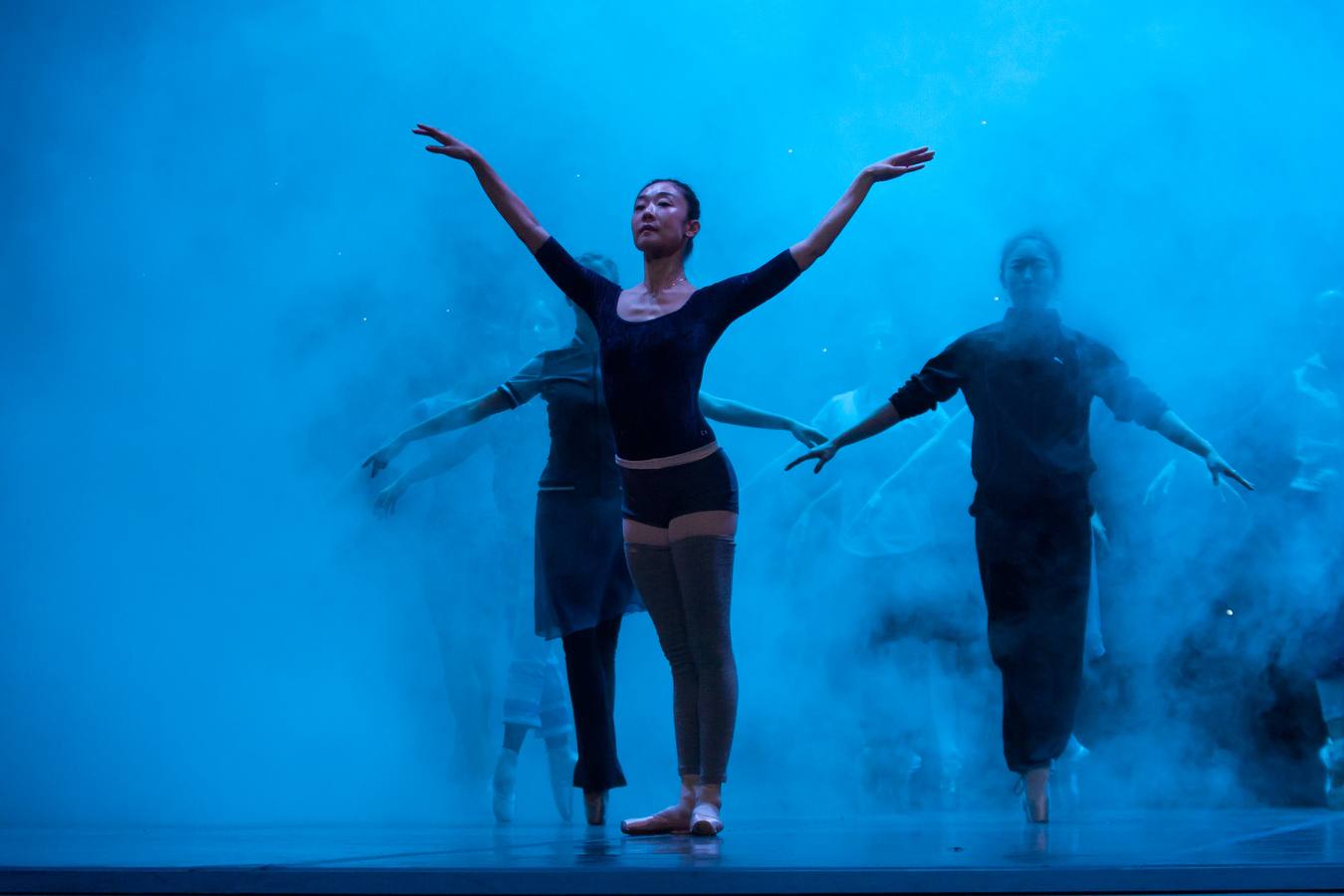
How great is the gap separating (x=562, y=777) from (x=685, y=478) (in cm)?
162

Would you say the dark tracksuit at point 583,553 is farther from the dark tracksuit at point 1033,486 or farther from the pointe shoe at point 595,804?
the dark tracksuit at point 1033,486

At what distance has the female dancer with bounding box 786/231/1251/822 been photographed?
3.04 m

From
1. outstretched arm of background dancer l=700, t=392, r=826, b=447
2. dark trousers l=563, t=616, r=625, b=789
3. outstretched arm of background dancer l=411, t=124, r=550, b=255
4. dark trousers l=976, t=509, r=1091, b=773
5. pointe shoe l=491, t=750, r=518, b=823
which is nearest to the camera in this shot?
outstretched arm of background dancer l=411, t=124, r=550, b=255

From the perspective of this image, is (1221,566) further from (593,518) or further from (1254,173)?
(593,518)

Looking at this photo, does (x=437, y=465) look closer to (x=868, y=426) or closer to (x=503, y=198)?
(x=868, y=426)

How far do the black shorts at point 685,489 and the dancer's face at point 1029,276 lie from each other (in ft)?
4.17

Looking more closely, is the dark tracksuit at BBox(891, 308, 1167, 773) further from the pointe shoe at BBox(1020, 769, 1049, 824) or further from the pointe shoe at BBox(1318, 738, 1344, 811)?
the pointe shoe at BBox(1318, 738, 1344, 811)

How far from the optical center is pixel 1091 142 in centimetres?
394

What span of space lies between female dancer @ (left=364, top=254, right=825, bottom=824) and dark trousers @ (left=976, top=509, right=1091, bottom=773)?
58 centimetres

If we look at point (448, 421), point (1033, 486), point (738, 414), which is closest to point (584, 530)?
point (738, 414)

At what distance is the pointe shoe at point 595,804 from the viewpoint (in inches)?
115

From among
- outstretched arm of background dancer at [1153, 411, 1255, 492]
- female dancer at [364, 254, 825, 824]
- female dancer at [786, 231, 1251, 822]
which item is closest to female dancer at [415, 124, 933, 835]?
female dancer at [364, 254, 825, 824]

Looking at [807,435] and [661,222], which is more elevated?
[661,222]

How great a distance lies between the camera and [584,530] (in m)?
3.10
